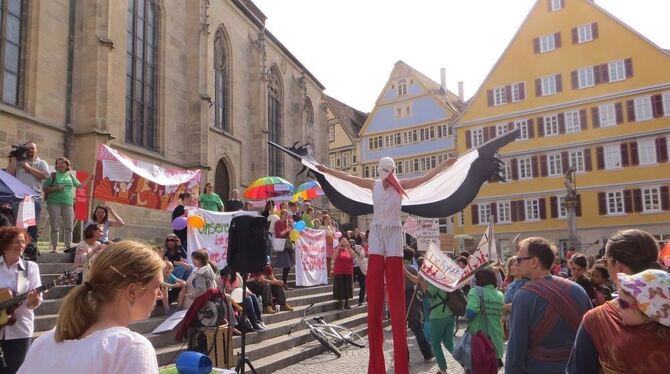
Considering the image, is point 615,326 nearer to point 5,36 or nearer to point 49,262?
point 49,262

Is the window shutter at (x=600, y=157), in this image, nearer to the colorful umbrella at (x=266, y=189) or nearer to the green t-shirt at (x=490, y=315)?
the colorful umbrella at (x=266, y=189)

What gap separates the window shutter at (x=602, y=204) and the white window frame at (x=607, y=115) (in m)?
4.95

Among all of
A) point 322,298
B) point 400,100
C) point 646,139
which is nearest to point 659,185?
point 646,139

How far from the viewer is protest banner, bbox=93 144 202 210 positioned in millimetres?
13008

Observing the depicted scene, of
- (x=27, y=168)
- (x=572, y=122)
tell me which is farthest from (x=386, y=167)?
(x=572, y=122)

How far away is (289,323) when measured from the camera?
10797 millimetres

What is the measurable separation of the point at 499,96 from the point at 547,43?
5.18 metres

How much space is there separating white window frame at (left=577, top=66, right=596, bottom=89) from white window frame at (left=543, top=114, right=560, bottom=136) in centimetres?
279

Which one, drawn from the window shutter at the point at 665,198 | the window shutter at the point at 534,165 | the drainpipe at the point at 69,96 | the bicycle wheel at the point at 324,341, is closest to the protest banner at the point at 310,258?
the bicycle wheel at the point at 324,341

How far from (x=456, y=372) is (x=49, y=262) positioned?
7585 mm

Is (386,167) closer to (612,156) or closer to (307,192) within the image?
(307,192)

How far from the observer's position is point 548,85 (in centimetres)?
3884

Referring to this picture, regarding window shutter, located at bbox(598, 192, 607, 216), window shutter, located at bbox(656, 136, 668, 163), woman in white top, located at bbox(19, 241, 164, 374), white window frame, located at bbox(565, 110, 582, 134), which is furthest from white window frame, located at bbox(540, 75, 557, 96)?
woman in white top, located at bbox(19, 241, 164, 374)

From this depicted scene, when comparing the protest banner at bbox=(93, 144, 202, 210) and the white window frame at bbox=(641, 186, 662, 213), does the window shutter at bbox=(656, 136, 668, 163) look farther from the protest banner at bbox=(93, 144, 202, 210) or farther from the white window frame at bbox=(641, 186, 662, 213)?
the protest banner at bbox=(93, 144, 202, 210)
